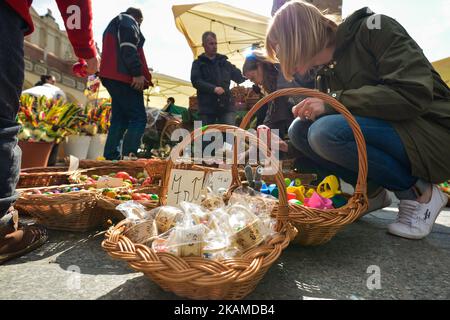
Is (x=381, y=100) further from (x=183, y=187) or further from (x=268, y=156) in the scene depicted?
(x=183, y=187)

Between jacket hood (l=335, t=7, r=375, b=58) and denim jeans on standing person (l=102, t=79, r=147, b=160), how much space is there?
6.14 feet

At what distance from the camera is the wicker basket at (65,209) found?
107 centimetres

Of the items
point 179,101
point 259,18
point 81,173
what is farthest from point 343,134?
point 179,101

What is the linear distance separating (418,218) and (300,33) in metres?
0.85

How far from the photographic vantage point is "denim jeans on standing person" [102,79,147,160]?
8.50 ft

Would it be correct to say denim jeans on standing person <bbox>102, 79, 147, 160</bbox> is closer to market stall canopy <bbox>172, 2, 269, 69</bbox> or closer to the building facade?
market stall canopy <bbox>172, 2, 269, 69</bbox>

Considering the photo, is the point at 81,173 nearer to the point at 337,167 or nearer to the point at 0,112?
the point at 0,112

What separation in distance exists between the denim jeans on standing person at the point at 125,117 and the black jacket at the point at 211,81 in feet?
2.09

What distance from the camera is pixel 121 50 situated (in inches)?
98.0

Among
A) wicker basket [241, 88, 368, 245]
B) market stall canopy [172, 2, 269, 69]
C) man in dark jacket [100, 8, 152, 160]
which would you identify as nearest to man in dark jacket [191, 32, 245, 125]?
man in dark jacket [100, 8, 152, 160]

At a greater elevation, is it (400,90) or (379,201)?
(400,90)
